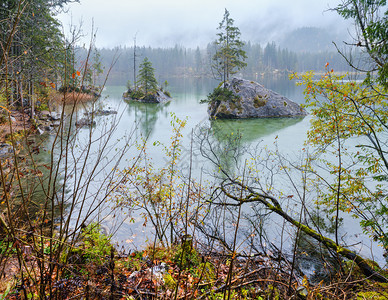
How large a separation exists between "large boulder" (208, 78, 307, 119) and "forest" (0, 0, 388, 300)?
763 centimetres

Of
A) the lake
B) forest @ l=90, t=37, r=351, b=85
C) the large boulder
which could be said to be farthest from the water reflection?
forest @ l=90, t=37, r=351, b=85

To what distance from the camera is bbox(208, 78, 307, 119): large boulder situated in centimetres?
2169

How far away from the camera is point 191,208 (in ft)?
22.5

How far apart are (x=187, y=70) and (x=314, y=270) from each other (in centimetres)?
10419

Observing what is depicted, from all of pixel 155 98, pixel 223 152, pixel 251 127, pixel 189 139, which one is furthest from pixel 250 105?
pixel 155 98

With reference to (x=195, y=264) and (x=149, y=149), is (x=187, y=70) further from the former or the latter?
(x=195, y=264)

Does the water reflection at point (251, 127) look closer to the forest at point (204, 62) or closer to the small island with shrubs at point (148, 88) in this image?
the small island with shrubs at point (148, 88)

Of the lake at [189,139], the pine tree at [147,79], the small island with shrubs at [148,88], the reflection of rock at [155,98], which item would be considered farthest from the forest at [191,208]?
the pine tree at [147,79]

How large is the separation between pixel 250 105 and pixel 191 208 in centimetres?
1710

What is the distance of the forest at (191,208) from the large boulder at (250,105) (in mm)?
7632

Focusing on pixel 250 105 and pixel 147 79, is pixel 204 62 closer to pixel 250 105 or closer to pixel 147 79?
pixel 147 79

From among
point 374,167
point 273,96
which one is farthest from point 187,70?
point 374,167

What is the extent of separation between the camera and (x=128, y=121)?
Result: 19266 mm

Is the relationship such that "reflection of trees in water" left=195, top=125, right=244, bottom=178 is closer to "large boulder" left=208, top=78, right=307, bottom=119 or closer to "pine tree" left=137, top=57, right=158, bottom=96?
"large boulder" left=208, top=78, right=307, bottom=119
